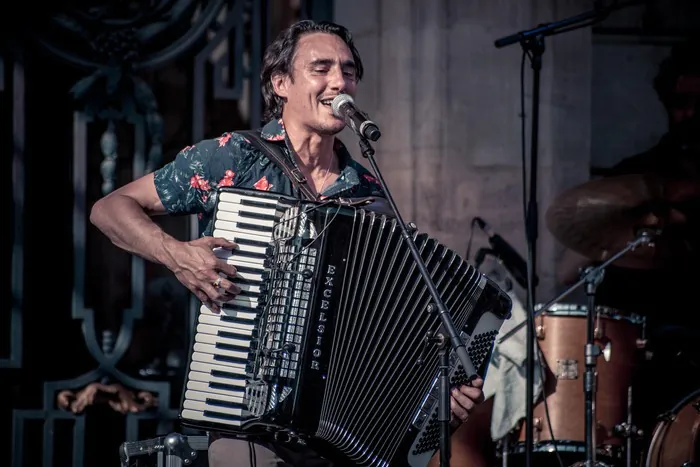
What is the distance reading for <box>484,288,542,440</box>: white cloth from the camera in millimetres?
4746

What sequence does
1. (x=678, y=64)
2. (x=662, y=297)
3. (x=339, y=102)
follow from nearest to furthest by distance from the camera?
(x=339, y=102)
(x=662, y=297)
(x=678, y=64)

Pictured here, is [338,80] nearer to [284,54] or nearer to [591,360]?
[284,54]

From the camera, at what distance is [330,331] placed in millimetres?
2939

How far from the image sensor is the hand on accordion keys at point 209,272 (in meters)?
2.81

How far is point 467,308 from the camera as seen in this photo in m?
3.10

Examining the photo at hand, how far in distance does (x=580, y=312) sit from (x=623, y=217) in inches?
18.5

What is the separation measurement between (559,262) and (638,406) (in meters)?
0.89

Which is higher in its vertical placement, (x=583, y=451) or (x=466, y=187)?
(x=466, y=187)

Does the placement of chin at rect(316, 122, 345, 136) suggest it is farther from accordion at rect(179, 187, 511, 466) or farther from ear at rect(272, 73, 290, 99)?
accordion at rect(179, 187, 511, 466)

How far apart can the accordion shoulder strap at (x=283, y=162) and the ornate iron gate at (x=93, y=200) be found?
2126 mm

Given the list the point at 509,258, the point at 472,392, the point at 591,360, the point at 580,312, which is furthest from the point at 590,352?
the point at 472,392

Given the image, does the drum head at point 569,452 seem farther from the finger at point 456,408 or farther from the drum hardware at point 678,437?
the finger at point 456,408

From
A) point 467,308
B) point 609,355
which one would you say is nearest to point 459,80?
point 609,355

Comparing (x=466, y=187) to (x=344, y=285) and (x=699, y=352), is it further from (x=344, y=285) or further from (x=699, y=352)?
(x=344, y=285)
